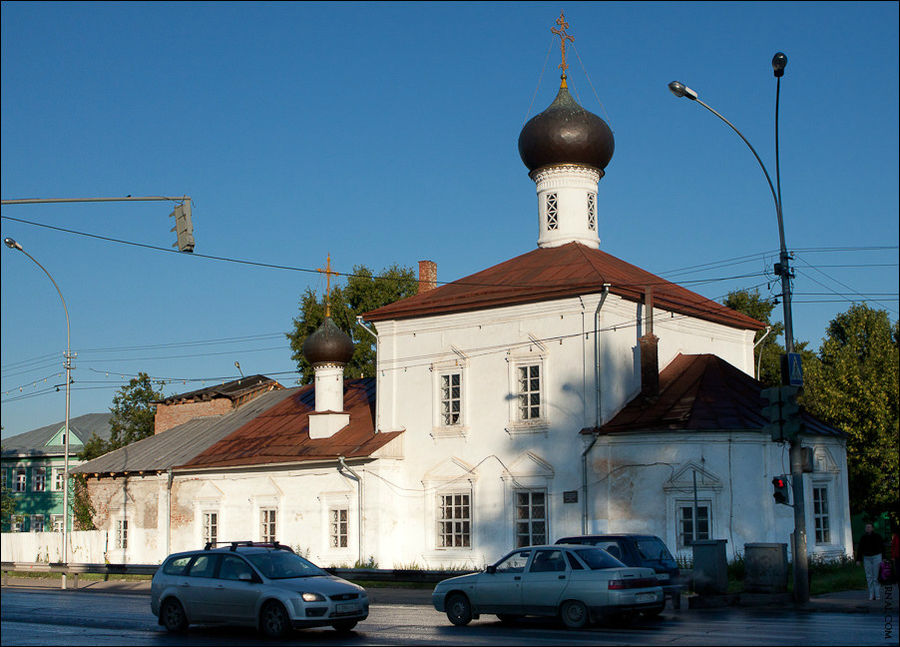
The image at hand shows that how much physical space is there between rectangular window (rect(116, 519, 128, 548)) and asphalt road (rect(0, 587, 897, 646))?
18.5 metres

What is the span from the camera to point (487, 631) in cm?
1619

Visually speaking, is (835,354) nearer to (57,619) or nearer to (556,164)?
(556,164)

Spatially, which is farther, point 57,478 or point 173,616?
point 57,478

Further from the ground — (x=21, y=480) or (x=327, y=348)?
(x=327, y=348)

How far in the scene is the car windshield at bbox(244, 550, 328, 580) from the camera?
54.1 feet

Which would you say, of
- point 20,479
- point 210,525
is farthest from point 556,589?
point 20,479

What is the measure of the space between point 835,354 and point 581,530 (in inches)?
864

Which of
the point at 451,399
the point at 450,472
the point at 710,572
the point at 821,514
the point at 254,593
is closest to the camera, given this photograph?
the point at 254,593

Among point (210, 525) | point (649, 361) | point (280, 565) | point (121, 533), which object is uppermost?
point (649, 361)

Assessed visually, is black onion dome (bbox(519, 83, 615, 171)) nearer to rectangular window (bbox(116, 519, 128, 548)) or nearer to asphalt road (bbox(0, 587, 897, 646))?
asphalt road (bbox(0, 587, 897, 646))

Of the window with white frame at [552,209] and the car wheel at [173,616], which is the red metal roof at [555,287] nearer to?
the window with white frame at [552,209]

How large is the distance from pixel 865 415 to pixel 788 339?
2215 cm

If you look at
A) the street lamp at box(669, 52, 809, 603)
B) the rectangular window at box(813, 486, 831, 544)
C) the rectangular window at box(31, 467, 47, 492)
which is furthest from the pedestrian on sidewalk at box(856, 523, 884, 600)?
the rectangular window at box(31, 467, 47, 492)

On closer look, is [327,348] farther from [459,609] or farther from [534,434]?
[459,609]
